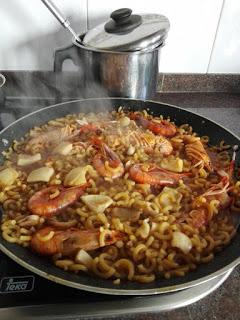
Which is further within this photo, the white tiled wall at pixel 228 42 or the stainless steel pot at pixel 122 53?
the white tiled wall at pixel 228 42

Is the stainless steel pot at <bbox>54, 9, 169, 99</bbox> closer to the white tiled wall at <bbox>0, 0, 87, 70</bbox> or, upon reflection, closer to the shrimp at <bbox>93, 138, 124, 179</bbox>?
the white tiled wall at <bbox>0, 0, 87, 70</bbox>

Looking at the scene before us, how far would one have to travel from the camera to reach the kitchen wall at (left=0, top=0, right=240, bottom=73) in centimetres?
145

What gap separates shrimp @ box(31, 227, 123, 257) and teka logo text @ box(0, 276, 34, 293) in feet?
0.24

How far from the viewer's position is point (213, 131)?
127 cm

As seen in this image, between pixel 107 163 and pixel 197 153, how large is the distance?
1.04 feet

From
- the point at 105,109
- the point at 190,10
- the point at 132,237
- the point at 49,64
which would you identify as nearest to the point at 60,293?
the point at 132,237

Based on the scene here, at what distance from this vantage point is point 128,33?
1.28 meters

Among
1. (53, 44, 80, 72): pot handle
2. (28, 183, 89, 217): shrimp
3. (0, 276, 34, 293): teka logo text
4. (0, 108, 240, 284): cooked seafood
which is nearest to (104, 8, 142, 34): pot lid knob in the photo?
(53, 44, 80, 72): pot handle

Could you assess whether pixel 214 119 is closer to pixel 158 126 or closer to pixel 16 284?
pixel 158 126

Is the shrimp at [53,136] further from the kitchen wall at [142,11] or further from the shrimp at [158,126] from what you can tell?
the kitchen wall at [142,11]

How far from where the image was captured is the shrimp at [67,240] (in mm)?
853

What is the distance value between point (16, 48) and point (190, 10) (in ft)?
2.59

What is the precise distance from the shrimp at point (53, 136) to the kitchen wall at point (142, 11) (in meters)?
0.46

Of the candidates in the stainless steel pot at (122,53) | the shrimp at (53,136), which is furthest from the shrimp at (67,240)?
the stainless steel pot at (122,53)
